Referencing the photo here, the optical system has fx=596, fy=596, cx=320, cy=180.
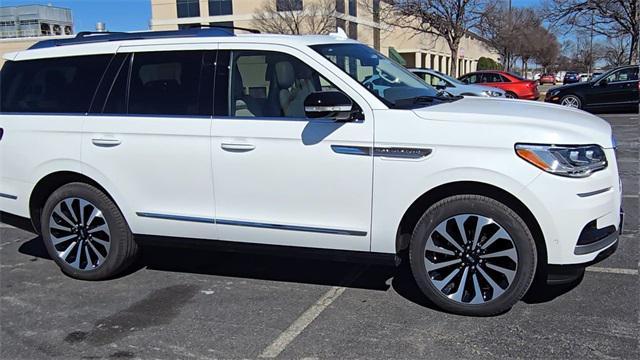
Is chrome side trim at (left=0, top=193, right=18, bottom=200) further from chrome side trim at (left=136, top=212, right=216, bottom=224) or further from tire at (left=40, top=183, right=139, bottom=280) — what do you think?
chrome side trim at (left=136, top=212, right=216, bottom=224)

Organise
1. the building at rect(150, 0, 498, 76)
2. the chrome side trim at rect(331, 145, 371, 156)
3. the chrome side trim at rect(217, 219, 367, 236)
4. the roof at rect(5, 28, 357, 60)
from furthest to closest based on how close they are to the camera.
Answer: the building at rect(150, 0, 498, 76) < the roof at rect(5, 28, 357, 60) < the chrome side trim at rect(217, 219, 367, 236) < the chrome side trim at rect(331, 145, 371, 156)

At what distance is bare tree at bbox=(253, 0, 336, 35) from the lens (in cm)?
4559

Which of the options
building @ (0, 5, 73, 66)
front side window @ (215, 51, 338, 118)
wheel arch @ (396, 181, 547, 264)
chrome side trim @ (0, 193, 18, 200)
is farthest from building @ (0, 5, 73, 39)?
wheel arch @ (396, 181, 547, 264)

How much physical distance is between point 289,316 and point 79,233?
206 cm

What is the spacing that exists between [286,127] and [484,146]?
1.36 meters

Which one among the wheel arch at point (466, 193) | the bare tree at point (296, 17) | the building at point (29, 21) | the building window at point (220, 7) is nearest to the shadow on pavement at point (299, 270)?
the wheel arch at point (466, 193)

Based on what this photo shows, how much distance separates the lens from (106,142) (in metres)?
4.70

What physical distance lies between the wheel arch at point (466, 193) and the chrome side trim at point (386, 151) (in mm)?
256

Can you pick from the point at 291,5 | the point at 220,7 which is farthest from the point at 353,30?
the point at 220,7

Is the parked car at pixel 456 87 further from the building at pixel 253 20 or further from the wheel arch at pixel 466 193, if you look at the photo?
the building at pixel 253 20

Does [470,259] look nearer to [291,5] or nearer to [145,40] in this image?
[145,40]

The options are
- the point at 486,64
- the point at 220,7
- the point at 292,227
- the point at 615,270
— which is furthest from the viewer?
the point at 486,64

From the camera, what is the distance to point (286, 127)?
13.8ft

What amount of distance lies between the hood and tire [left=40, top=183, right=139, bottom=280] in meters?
2.61
